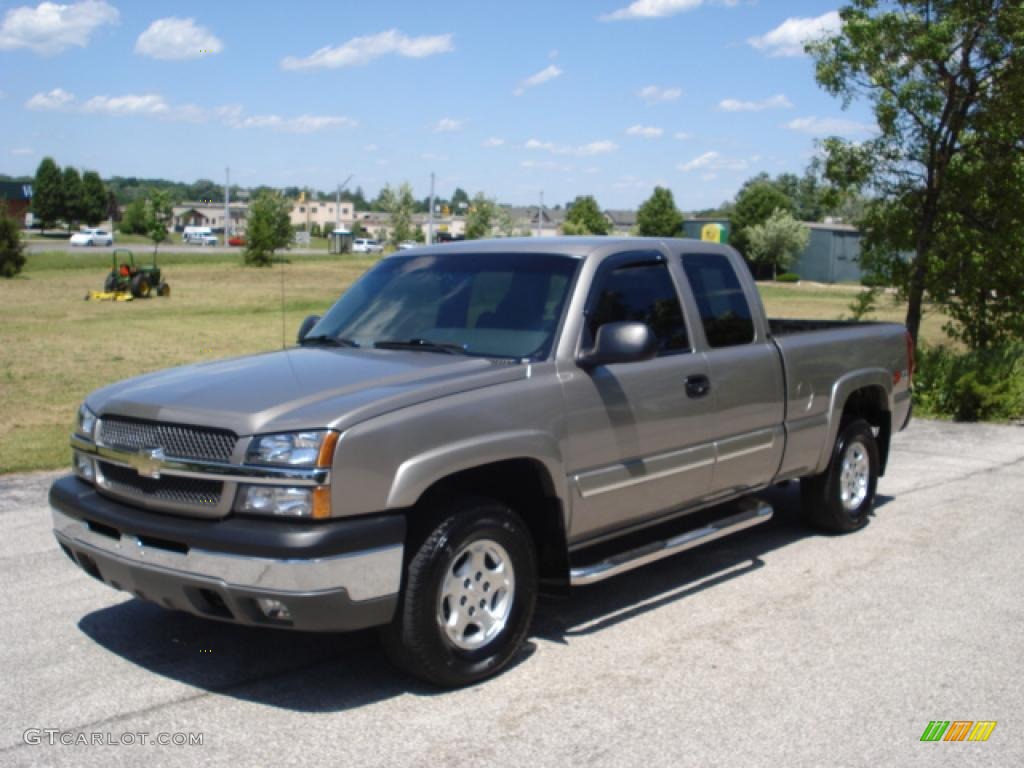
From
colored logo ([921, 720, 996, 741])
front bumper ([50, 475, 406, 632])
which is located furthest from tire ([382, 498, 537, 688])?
colored logo ([921, 720, 996, 741])

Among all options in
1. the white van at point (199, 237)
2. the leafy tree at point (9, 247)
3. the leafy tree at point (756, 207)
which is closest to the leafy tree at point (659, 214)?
the leafy tree at point (756, 207)

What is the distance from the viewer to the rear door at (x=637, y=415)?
16.7ft

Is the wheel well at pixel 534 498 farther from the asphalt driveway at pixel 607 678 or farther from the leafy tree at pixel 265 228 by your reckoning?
the leafy tree at pixel 265 228

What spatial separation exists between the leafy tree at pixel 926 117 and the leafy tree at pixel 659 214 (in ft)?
188

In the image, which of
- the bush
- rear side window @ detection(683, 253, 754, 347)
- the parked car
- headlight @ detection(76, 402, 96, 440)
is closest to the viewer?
headlight @ detection(76, 402, 96, 440)

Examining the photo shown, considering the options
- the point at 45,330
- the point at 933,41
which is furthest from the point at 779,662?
the point at 45,330

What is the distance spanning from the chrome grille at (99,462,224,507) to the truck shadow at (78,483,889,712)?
2.80 feet

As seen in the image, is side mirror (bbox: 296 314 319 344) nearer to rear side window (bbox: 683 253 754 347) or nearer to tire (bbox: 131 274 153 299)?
rear side window (bbox: 683 253 754 347)

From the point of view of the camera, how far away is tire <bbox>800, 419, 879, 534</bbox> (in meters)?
7.19

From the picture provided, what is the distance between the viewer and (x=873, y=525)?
25.3 feet

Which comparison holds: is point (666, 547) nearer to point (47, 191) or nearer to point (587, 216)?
point (587, 216)

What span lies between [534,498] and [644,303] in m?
1.32

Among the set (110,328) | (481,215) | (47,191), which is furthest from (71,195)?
(110,328)

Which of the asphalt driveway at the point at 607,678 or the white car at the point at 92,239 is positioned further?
the white car at the point at 92,239
